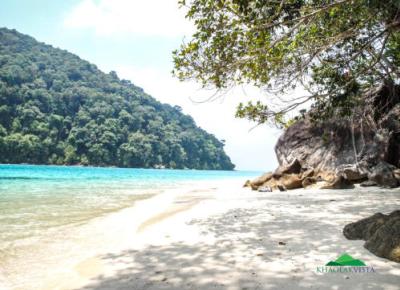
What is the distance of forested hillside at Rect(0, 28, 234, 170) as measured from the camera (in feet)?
276

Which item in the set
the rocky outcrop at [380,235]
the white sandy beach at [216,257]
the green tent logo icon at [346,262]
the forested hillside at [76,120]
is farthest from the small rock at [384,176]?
the forested hillside at [76,120]

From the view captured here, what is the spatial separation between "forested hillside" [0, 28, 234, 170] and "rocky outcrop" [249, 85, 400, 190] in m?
77.6

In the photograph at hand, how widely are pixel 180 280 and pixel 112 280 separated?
2.71ft

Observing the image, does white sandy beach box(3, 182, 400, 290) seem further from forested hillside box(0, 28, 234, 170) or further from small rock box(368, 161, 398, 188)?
forested hillside box(0, 28, 234, 170)

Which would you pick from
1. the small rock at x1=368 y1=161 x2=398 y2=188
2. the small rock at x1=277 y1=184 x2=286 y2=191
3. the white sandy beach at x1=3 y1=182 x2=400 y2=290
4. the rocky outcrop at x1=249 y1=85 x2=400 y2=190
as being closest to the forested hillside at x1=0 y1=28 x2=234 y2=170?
the rocky outcrop at x1=249 y1=85 x2=400 y2=190

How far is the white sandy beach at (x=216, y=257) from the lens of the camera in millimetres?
3498

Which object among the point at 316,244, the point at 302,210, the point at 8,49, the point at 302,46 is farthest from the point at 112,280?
the point at 8,49

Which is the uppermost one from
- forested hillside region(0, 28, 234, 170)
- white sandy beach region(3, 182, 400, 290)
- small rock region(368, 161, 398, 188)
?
forested hillside region(0, 28, 234, 170)

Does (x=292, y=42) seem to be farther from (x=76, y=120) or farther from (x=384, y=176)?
(x=76, y=120)

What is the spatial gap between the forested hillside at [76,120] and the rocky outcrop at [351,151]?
77.6m

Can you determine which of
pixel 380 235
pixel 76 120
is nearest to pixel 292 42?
pixel 380 235

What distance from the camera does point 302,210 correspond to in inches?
320

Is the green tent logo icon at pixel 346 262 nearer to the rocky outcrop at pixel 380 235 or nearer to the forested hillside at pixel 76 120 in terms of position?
the rocky outcrop at pixel 380 235

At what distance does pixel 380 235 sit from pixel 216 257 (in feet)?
7.34
